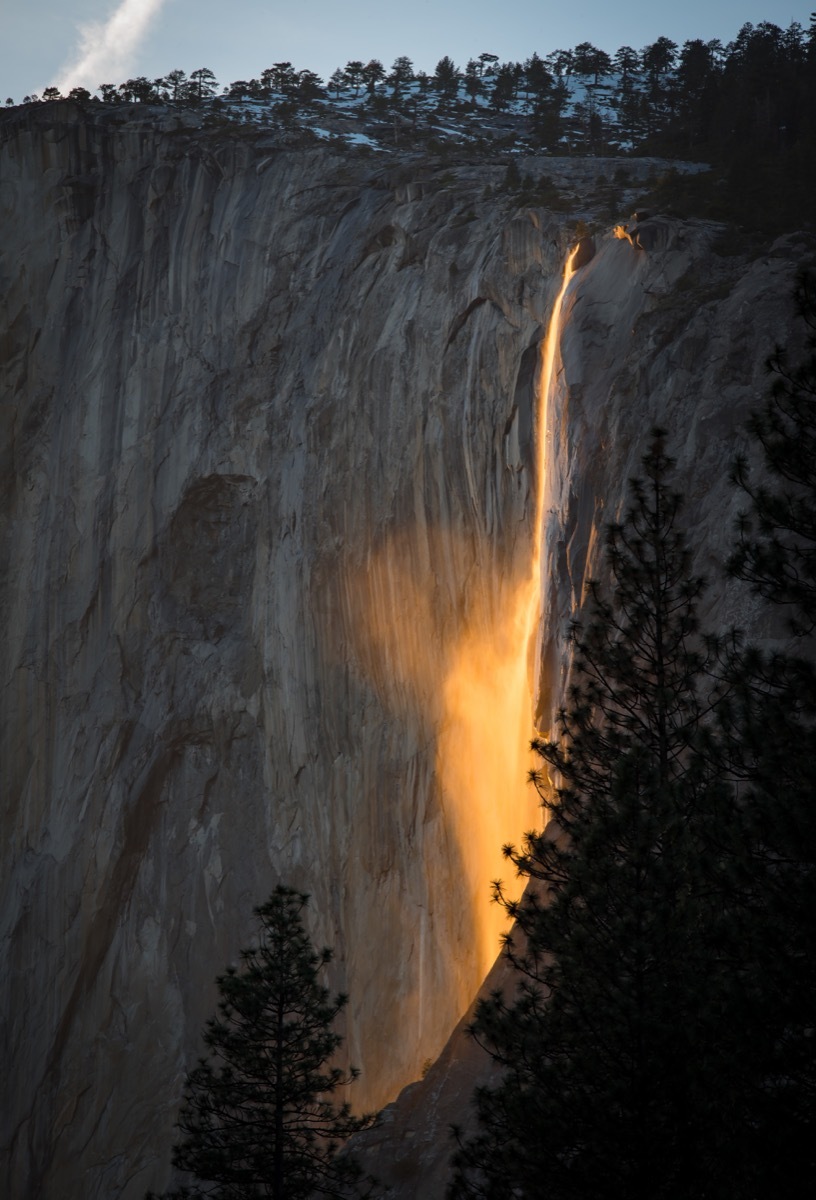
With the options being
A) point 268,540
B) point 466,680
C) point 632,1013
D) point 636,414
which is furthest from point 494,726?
point 632,1013

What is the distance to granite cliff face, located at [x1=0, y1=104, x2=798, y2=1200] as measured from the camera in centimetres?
2473

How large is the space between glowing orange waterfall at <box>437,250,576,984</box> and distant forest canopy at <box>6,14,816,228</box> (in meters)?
7.12

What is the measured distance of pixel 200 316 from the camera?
40.2 metres

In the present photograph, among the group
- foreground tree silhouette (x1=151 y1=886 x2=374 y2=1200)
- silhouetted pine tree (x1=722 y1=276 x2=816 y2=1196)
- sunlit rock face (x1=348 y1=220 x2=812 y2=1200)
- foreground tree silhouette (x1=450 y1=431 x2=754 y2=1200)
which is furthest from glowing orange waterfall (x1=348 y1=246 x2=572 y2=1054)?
silhouetted pine tree (x1=722 y1=276 x2=816 y2=1196)

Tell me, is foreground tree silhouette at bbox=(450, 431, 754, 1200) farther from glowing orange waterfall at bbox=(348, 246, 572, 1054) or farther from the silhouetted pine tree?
glowing orange waterfall at bbox=(348, 246, 572, 1054)

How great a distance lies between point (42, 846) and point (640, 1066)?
30351 millimetres

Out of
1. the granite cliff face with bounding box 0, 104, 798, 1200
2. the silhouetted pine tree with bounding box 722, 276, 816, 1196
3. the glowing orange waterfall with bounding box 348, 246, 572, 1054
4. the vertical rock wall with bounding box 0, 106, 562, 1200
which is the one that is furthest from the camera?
the vertical rock wall with bounding box 0, 106, 562, 1200

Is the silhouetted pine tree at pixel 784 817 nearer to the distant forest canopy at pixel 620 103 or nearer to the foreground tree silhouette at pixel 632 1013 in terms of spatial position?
the foreground tree silhouette at pixel 632 1013

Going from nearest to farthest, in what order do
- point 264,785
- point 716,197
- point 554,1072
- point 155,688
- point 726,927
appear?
point 726,927 < point 554,1072 < point 716,197 < point 264,785 < point 155,688

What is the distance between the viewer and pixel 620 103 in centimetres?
5341

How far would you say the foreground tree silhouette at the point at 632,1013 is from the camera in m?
10.2

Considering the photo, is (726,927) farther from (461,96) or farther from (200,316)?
(461,96)

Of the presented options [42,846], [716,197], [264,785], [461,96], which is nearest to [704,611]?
[716,197]

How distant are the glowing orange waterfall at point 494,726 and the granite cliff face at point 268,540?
0.47 ft
